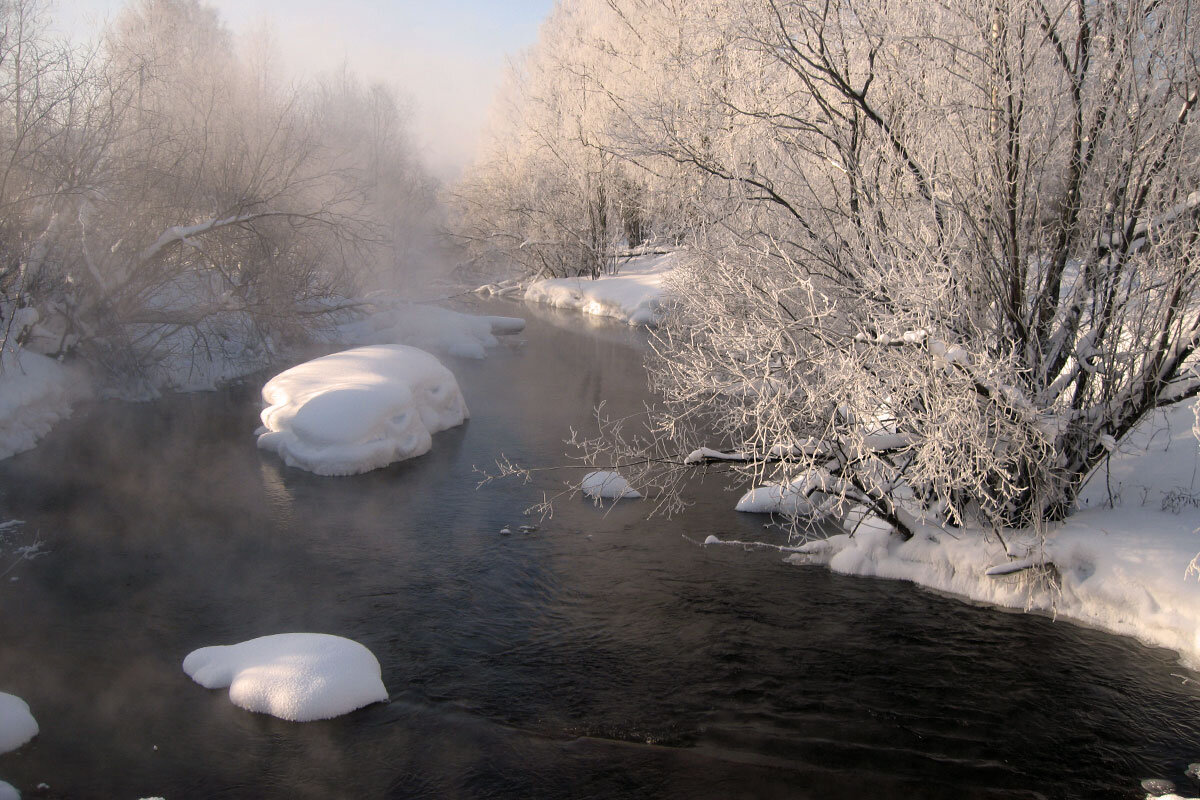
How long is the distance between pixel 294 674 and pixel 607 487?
4.68m

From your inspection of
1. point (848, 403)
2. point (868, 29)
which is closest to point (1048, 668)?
point (848, 403)

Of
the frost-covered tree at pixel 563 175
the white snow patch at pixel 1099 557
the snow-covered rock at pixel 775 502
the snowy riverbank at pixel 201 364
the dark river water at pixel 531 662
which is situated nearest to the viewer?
the dark river water at pixel 531 662

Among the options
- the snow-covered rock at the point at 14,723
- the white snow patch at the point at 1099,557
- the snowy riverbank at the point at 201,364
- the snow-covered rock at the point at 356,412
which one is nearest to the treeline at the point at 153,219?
the snowy riverbank at the point at 201,364

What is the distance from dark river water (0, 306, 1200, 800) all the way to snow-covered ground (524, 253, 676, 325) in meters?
14.0

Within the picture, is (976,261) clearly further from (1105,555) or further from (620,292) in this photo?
(620,292)

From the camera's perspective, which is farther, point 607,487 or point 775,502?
point 607,487

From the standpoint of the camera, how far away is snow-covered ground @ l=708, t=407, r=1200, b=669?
6672 mm

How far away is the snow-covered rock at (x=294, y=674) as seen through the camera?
5641mm

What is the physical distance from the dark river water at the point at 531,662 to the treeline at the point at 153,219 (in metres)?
3.83

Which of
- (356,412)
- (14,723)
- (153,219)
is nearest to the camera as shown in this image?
(14,723)

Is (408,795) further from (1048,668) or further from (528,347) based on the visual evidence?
(528,347)

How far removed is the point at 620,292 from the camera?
25766 millimetres

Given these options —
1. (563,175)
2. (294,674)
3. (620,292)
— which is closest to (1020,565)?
(294,674)

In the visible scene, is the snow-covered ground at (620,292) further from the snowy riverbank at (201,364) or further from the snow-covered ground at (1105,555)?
the snow-covered ground at (1105,555)
